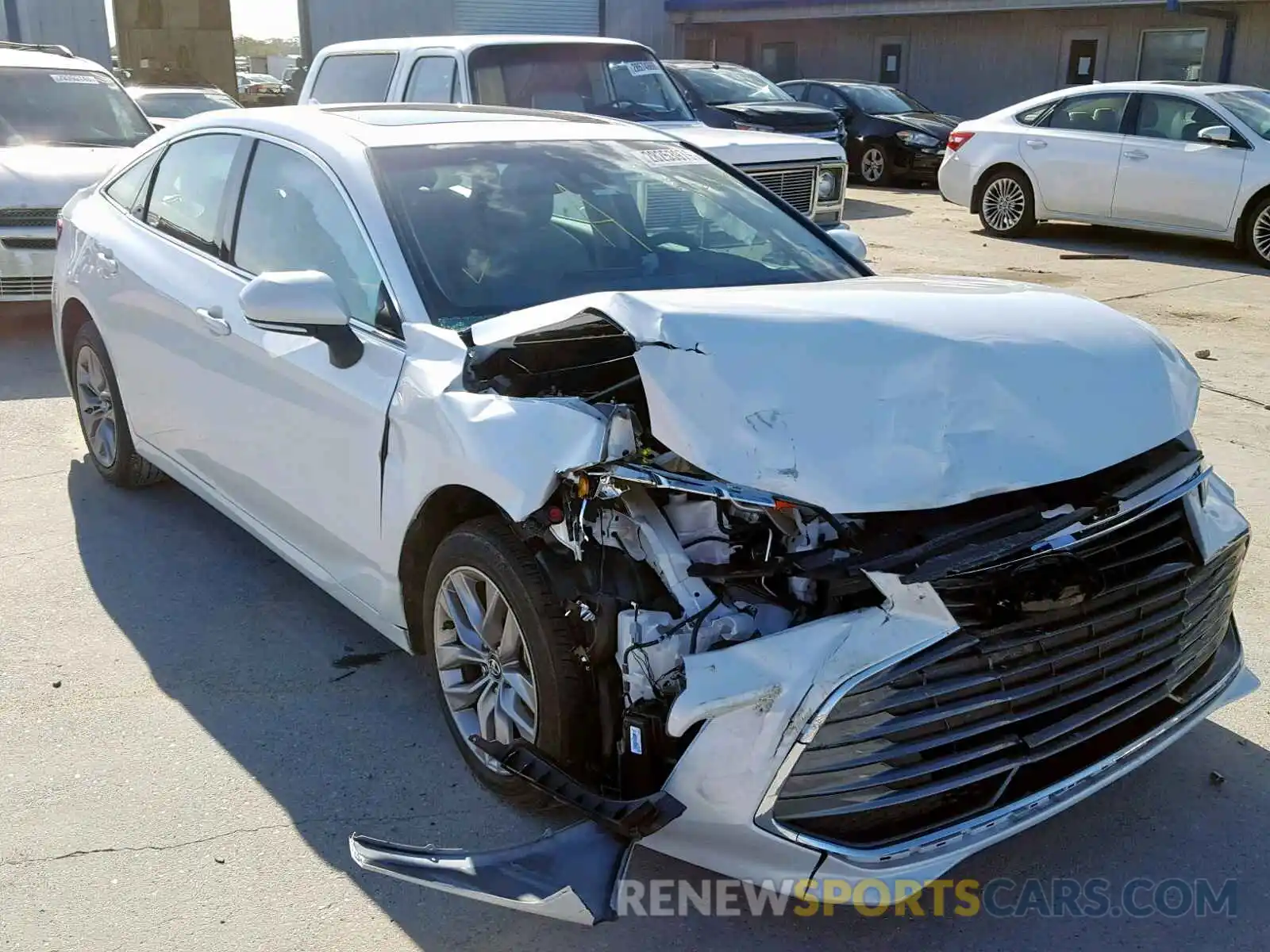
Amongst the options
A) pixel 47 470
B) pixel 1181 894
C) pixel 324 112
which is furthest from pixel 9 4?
pixel 1181 894

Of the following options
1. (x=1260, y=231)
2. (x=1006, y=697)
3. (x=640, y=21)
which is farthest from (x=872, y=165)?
(x=1006, y=697)

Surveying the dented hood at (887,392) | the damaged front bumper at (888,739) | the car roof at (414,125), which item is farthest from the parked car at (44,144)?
the damaged front bumper at (888,739)

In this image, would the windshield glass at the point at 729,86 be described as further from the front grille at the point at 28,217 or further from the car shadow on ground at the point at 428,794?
the car shadow on ground at the point at 428,794

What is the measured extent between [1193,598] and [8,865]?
2947 millimetres

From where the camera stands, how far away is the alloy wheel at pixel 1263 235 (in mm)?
11188

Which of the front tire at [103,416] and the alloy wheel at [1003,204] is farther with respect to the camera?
the alloy wheel at [1003,204]

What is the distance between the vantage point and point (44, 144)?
9320mm

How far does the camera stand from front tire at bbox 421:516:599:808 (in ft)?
9.48

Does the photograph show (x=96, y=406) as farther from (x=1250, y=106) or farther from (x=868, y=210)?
(x=868, y=210)

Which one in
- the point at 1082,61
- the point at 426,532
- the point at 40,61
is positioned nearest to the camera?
the point at 426,532

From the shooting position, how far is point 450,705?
341cm

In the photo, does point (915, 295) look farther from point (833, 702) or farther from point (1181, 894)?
point (1181, 894)

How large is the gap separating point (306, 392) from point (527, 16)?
1036 inches

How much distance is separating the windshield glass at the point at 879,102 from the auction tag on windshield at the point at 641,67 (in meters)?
9.32
